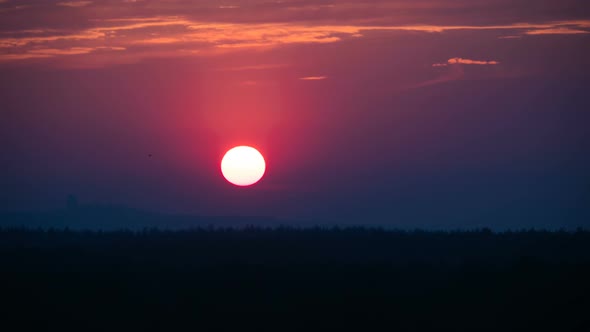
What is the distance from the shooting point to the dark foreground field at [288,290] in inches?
738

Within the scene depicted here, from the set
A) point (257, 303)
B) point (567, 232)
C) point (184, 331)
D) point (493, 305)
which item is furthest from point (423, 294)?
point (567, 232)

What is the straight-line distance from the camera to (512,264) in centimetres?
2262

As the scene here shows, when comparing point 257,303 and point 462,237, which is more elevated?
point 462,237

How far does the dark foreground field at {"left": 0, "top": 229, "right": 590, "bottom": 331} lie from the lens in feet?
61.5

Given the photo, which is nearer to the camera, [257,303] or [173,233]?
[257,303]

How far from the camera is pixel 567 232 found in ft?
104

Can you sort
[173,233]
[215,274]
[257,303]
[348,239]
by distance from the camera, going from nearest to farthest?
[257,303] < [215,274] < [348,239] < [173,233]

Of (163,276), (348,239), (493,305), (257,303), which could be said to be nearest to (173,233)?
(348,239)

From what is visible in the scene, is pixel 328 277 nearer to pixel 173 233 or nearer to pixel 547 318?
pixel 547 318

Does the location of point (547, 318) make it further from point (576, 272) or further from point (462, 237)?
point (462, 237)

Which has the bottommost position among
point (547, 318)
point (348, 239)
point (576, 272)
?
point (547, 318)

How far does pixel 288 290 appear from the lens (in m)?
20.3

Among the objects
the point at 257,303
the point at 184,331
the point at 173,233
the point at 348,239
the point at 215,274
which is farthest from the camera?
the point at 173,233

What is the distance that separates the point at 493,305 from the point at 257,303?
5.85 meters
